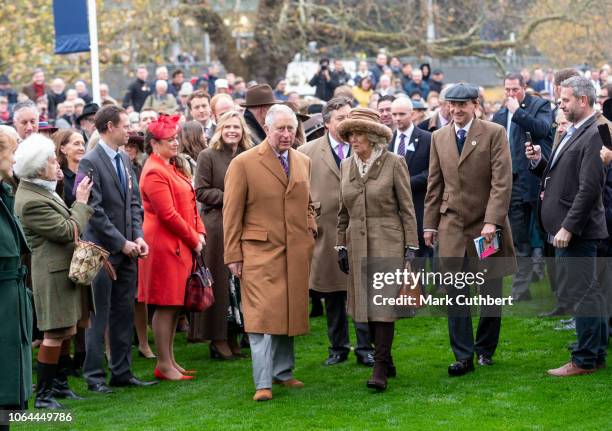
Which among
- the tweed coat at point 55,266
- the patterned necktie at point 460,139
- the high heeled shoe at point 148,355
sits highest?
the patterned necktie at point 460,139

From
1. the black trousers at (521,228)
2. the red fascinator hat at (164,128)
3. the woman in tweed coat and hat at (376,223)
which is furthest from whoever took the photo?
the black trousers at (521,228)

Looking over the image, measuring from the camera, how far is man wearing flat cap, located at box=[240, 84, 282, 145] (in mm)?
11773

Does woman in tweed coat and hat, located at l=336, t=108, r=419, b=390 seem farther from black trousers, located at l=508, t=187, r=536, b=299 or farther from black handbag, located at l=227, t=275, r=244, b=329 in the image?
black trousers, located at l=508, t=187, r=536, b=299

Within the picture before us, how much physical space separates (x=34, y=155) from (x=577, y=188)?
4457 millimetres

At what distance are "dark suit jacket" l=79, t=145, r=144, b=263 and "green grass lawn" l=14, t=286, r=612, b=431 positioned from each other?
135 cm

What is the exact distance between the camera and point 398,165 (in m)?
9.46

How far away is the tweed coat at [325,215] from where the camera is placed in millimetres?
10531

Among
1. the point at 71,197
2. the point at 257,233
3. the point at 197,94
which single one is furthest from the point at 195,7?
the point at 257,233

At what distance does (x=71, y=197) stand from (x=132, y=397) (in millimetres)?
2225

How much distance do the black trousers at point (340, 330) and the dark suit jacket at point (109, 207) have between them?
1.92 m

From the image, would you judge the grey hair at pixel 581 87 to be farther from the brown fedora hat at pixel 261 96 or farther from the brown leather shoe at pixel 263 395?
the brown leather shoe at pixel 263 395

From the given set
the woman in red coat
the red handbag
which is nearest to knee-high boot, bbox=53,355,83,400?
the woman in red coat

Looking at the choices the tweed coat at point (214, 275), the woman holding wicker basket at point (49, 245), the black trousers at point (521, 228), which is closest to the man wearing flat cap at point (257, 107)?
the tweed coat at point (214, 275)

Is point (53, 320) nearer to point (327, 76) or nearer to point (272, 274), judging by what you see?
point (272, 274)
